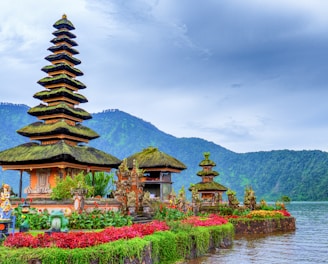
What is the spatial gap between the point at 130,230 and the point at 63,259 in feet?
12.1

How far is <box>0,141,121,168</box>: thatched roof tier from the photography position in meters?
26.7

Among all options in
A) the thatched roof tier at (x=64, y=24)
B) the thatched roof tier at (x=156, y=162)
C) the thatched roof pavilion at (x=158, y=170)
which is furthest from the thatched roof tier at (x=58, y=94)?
the thatched roof pavilion at (x=158, y=170)

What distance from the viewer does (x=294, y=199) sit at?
146m

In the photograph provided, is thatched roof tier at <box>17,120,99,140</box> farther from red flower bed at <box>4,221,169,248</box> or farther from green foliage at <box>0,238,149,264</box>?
→ green foliage at <box>0,238,149,264</box>

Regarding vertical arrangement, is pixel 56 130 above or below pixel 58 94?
below

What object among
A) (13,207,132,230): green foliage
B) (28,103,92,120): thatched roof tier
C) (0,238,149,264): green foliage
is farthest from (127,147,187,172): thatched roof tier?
(0,238,149,264): green foliage

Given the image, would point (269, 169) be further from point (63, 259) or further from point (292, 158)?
point (63, 259)

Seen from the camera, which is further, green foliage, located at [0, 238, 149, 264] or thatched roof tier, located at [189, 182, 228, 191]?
thatched roof tier, located at [189, 182, 228, 191]

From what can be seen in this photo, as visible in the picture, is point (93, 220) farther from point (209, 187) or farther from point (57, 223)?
point (209, 187)

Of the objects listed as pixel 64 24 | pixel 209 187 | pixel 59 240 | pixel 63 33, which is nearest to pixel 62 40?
pixel 63 33

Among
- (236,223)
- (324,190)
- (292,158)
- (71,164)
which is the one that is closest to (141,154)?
(236,223)

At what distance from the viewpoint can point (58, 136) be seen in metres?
29.2

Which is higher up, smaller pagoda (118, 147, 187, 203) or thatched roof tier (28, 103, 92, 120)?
thatched roof tier (28, 103, 92, 120)

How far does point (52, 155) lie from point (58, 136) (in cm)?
289
